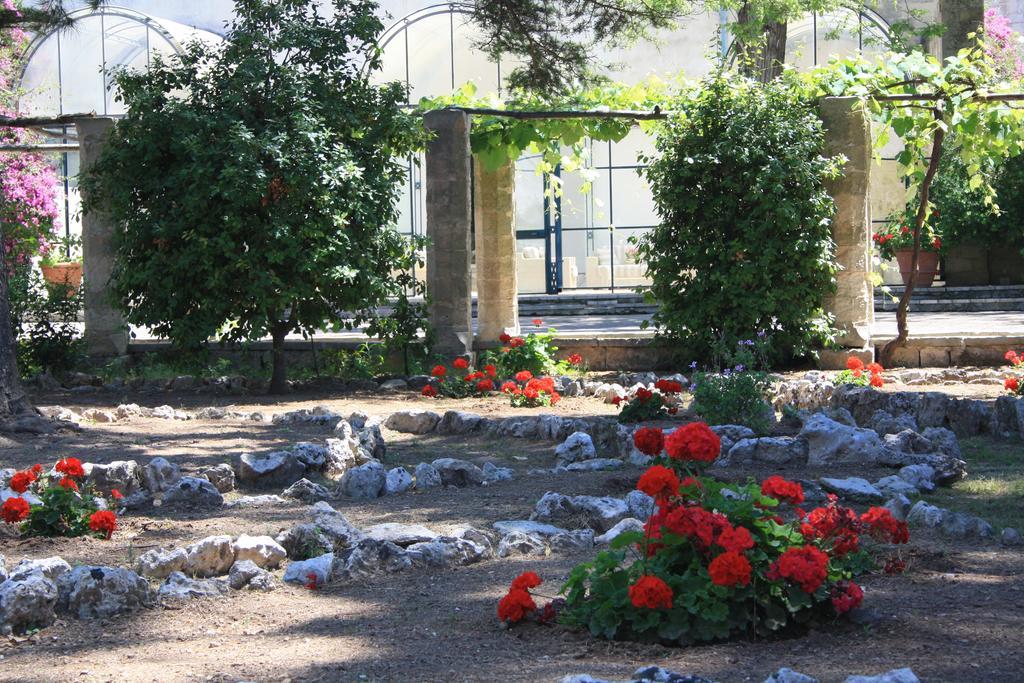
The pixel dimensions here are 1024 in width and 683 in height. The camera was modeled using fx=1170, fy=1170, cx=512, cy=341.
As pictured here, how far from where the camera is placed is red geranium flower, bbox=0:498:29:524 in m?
4.81

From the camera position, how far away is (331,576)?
14.9ft

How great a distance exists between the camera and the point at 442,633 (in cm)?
382

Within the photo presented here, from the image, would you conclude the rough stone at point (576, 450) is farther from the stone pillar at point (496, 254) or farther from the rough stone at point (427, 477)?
the stone pillar at point (496, 254)

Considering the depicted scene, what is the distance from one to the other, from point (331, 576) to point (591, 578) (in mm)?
1310

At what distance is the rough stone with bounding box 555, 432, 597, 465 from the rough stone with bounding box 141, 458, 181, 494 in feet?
7.11

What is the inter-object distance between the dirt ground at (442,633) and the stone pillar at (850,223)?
6.21 meters

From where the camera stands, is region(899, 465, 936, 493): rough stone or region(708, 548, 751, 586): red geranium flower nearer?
region(708, 548, 751, 586): red geranium flower

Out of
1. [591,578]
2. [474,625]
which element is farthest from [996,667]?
[474,625]

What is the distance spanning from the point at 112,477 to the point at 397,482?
147 cm

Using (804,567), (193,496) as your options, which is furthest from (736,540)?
(193,496)

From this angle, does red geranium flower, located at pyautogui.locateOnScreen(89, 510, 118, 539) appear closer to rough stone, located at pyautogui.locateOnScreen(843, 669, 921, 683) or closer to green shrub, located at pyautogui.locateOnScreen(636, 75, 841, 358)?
rough stone, located at pyautogui.locateOnScreen(843, 669, 921, 683)

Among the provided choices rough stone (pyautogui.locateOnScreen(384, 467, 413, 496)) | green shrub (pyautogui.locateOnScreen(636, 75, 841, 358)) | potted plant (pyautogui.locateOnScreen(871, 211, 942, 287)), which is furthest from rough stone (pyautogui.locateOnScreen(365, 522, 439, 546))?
potted plant (pyautogui.locateOnScreen(871, 211, 942, 287))

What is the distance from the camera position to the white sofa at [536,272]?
2042 centimetres

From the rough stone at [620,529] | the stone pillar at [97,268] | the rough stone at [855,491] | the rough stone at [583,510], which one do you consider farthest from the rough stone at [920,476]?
the stone pillar at [97,268]
